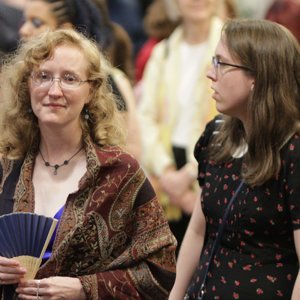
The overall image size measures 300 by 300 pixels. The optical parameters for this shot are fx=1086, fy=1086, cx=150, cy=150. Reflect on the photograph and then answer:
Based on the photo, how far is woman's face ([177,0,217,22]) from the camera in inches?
257

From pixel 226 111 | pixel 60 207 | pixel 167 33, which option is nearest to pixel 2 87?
pixel 60 207

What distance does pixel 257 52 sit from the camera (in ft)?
14.2

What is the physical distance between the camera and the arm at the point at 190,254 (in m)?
4.66

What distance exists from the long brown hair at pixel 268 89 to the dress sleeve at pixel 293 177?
40 mm

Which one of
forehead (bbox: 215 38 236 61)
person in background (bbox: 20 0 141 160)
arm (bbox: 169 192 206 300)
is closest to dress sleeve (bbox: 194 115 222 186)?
arm (bbox: 169 192 206 300)

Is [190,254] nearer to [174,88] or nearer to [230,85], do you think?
[230,85]

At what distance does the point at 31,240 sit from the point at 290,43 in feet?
4.23

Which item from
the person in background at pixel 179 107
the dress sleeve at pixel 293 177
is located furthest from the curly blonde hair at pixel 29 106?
the person in background at pixel 179 107

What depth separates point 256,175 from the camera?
4.29 meters

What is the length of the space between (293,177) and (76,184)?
848 millimetres

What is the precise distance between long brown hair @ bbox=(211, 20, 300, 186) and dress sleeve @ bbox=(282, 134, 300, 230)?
0.04 metres

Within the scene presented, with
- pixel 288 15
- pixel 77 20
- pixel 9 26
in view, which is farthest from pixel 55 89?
pixel 288 15

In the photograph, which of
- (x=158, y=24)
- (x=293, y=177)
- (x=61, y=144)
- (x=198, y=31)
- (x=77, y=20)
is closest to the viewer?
(x=293, y=177)

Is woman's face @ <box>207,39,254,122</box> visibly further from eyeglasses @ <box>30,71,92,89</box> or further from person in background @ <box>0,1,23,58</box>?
person in background @ <box>0,1,23,58</box>
